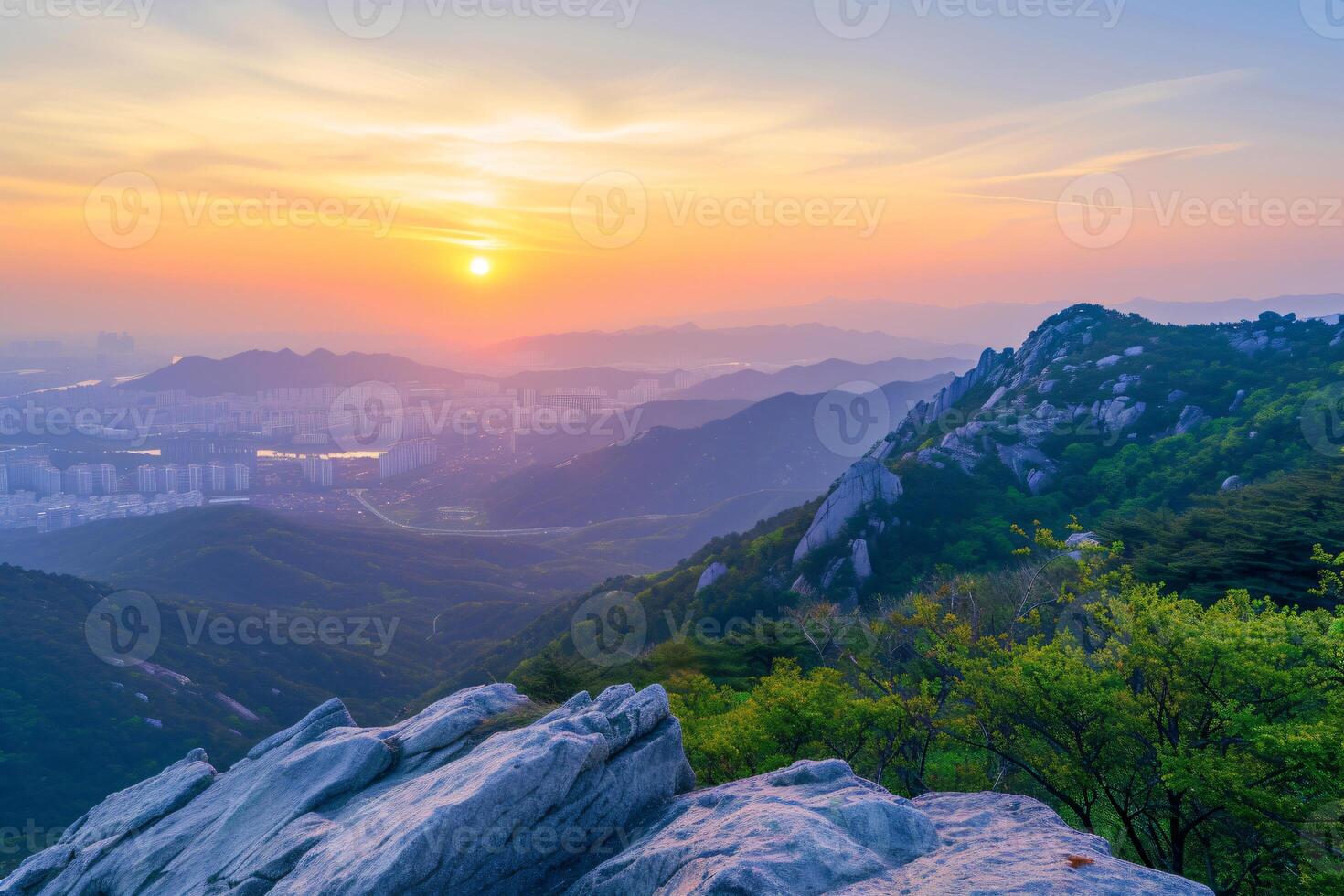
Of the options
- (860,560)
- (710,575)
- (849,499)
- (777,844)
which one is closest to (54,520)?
(710,575)

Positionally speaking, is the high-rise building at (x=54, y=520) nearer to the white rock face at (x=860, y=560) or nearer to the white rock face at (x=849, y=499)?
the white rock face at (x=849, y=499)

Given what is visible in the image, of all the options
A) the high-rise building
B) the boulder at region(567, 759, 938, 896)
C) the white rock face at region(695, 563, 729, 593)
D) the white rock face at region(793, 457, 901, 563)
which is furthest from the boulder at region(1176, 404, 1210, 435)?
the high-rise building

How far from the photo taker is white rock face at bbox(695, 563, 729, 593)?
6612 cm

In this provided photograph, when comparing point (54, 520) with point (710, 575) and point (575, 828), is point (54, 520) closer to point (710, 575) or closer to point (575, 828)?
point (710, 575)

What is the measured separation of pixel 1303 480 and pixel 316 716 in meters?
38.1

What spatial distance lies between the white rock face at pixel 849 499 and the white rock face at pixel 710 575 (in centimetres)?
798

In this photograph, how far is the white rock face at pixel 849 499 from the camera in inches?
2334

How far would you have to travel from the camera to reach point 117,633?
79250mm

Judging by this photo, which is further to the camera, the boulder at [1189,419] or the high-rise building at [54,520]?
the high-rise building at [54,520]

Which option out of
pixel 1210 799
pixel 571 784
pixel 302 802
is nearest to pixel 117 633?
pixel 302 802

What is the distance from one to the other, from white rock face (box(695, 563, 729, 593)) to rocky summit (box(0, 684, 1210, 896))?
→ 4701cm

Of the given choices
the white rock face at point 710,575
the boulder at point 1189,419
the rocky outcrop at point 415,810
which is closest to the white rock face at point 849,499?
the white rock face at point 710,575

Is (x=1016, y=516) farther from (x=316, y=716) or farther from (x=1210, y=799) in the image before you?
(x=316, y=716)

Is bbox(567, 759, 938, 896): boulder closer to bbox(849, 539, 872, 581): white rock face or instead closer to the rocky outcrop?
the rocky outcrop
